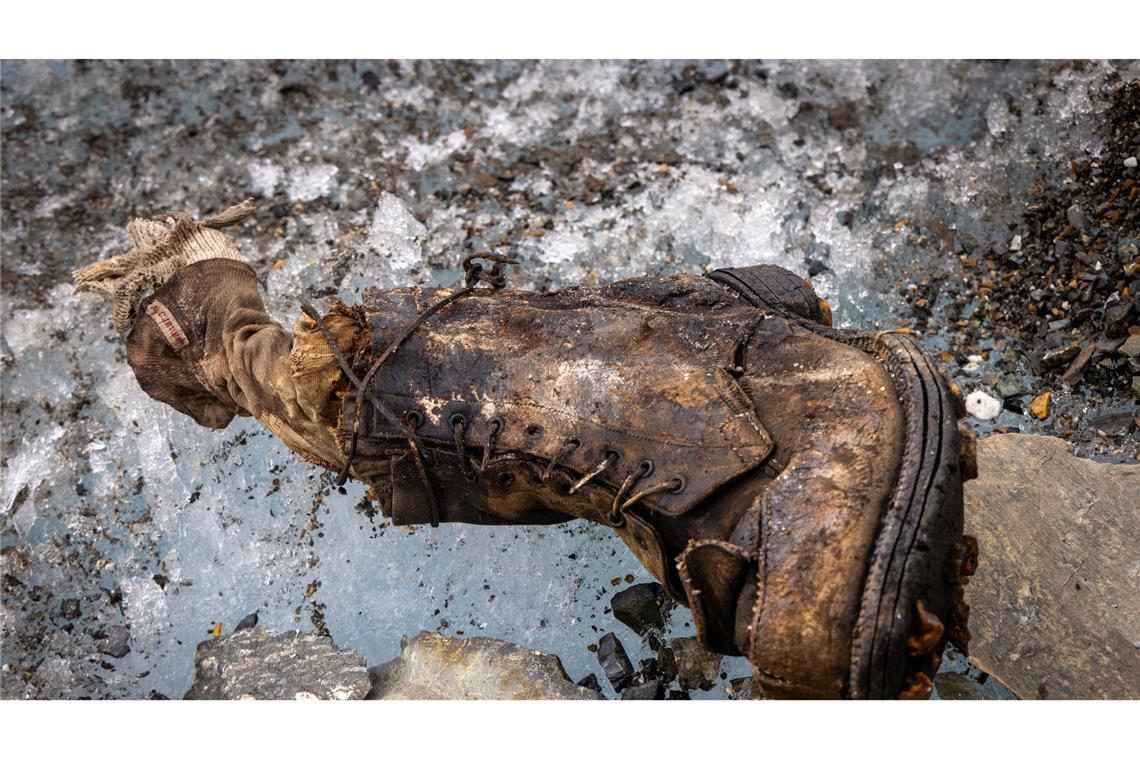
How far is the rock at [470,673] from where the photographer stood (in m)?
2.21

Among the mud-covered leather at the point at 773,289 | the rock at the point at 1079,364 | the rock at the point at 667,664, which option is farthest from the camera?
the rock at the point at 1079,364

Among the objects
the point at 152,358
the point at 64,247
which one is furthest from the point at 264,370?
the point at 64,247

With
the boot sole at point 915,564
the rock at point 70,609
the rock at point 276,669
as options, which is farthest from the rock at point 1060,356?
the rock at point 70,609

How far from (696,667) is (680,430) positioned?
0.70 m

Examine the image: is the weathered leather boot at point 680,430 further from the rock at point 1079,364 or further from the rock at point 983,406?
the rock at point 1079,364

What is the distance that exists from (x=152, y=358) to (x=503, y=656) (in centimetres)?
103

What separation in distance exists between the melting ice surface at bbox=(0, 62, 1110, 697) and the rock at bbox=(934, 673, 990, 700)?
413 mm

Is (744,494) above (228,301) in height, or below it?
below

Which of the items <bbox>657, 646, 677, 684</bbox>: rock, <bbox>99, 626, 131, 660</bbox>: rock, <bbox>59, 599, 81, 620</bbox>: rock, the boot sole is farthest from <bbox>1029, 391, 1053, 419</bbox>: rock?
<bbox>59, 599, 81, 620</bbox>: rock

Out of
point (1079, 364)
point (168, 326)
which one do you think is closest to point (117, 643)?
point (168, 326)

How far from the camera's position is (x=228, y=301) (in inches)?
88.1

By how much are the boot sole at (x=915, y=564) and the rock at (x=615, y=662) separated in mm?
769

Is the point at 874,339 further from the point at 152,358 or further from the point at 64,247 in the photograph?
the point at 64,247

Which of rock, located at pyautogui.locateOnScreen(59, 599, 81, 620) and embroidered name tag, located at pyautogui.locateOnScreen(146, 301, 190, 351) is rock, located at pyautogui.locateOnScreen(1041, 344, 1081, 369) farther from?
rock, located at pyautogui.locateOnScreen(59, 599, 81, 620)
